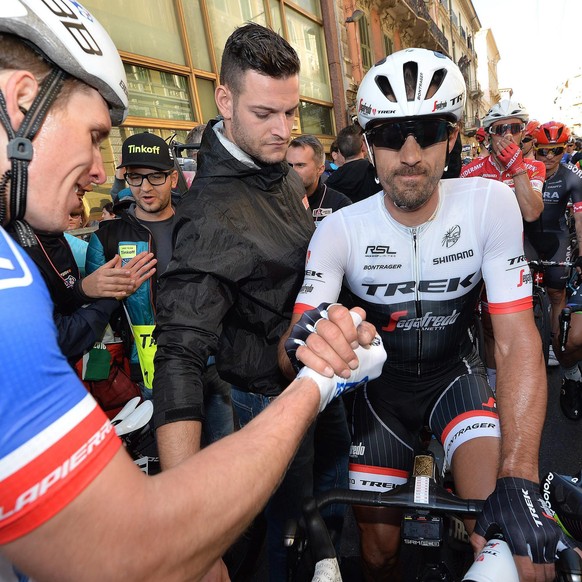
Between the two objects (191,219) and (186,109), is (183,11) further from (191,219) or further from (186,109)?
(191,219)

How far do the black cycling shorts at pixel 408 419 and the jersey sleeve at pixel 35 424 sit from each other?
66.5 inches

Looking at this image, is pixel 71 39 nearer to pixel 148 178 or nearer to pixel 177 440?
pixel 177 440

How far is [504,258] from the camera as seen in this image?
2.09 m

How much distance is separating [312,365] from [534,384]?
1240mm

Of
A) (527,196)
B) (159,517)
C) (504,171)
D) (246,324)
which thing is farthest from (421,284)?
(504,171)

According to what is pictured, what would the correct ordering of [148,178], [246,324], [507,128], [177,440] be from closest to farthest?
1. [177,440]
2. [246,324]
3. [148,178]
4. [507,128]

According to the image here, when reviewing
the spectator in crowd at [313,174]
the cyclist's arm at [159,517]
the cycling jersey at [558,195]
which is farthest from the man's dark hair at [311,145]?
the cyclist's arm at [159,517]

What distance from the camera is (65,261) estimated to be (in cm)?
275

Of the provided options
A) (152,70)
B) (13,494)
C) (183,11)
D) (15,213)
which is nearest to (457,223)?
(15,213)

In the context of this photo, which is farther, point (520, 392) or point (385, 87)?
point (385, 87)

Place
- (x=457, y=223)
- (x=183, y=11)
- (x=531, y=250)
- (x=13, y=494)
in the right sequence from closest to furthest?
(x=13, y=494), (x=457, y=223), (x=531, y=250), (x=183, y=11)

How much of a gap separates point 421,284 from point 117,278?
197 cm

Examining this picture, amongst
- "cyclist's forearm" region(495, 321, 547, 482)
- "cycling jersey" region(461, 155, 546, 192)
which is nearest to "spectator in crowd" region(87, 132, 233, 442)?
"cyclist's forearm" region(495, 321, 547, 482)

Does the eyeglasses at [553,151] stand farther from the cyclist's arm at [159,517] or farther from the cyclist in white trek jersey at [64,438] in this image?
the cyclist's arm at [159,517]
